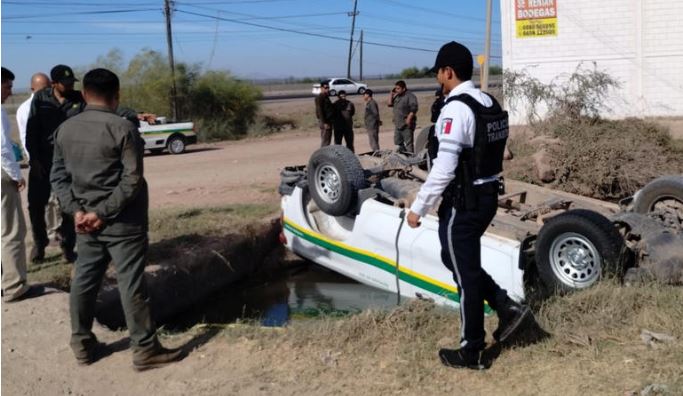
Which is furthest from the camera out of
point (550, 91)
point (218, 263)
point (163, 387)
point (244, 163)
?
point (550, 91)

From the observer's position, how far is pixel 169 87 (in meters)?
27.4

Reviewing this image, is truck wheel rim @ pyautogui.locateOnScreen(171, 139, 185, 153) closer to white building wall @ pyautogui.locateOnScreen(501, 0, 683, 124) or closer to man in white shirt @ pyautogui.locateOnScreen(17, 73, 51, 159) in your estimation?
white building wall @ pyautogui.locateOnScreen(501, 0, 683, 124)

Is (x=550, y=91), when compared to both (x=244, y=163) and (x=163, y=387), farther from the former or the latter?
(x=163, y=387)

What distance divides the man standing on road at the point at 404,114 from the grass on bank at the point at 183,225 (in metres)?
4.29

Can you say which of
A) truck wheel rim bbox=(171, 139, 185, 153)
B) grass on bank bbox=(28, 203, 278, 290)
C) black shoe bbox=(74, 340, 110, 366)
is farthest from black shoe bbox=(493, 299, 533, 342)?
truck wheel rim bbox=(171, 139, 185, 153)

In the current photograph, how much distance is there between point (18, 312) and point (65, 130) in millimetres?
1786

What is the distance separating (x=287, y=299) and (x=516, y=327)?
4.11m

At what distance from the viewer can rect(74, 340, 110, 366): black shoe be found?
442cm

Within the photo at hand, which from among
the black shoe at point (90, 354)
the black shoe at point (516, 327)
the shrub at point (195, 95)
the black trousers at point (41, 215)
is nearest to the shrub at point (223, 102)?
the shrub at point (195, 95)

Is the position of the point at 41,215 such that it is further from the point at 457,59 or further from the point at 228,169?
the point at 228,169

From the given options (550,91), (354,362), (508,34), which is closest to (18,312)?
(354,362)

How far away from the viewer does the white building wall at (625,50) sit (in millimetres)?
18609

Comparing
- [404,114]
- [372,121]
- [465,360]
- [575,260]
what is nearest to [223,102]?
[372,121]

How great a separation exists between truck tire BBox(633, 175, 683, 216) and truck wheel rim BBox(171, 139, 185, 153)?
15.1 meters
